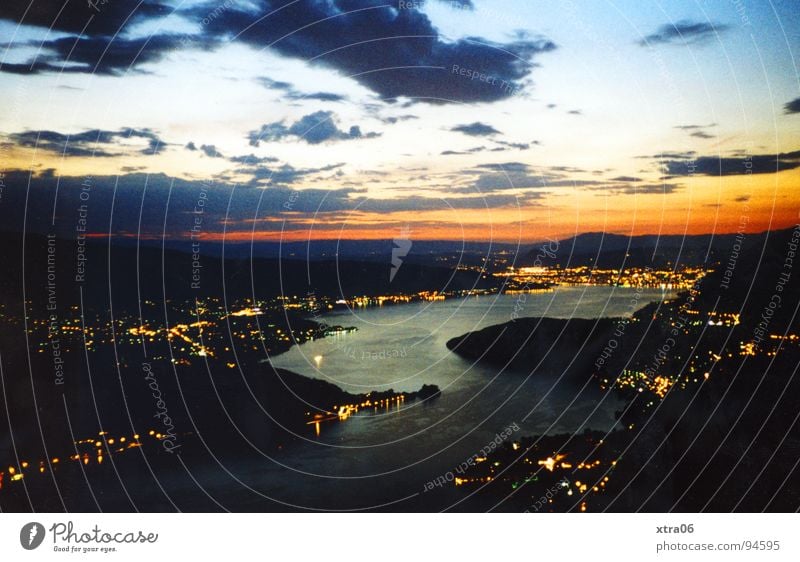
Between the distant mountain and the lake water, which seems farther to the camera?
the distant mountain

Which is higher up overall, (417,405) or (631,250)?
(631,250)

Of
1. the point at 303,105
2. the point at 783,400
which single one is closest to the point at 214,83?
the point at 303,105

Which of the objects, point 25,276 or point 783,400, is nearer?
point 25,276

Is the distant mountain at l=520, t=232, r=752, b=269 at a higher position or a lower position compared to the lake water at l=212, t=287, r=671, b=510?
higher

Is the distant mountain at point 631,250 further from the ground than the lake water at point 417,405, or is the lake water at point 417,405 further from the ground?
the distant mountain at point 631,250

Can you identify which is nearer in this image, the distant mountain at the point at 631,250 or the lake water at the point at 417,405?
the lake water at the point at 417,405

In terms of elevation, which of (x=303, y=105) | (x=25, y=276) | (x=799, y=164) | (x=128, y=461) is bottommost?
(x=128, y=461)
